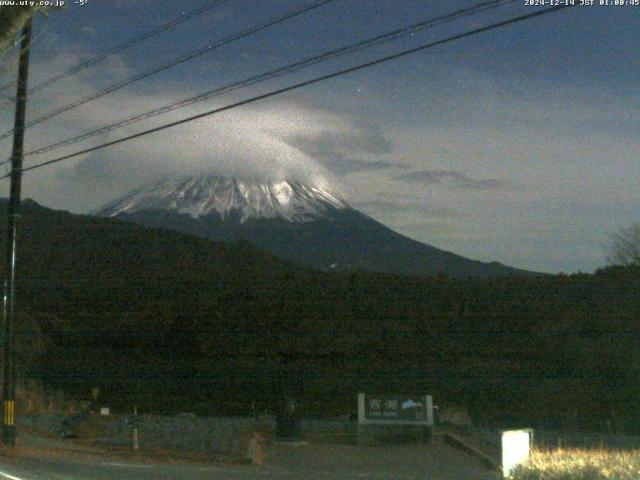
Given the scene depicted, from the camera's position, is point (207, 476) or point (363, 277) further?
point (363, 277)

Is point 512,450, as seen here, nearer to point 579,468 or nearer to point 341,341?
point 579,468

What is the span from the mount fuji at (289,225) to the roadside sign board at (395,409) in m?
54.0

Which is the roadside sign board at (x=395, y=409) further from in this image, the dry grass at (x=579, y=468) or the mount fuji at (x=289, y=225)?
the mount fuji at (x=289, y=225)

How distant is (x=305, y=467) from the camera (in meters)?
17.9

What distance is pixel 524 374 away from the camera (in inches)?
1416

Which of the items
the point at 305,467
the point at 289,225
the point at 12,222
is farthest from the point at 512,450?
the point at 289,225

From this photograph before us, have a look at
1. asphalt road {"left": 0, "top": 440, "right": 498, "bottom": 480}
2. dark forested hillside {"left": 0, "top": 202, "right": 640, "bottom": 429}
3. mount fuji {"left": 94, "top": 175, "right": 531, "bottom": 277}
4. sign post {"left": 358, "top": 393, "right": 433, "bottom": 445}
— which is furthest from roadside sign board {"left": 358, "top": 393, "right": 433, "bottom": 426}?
mount fuji {"left": 94, "top": 175, "right": 531, "bottom": 277}

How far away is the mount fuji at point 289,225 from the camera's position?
292 feet

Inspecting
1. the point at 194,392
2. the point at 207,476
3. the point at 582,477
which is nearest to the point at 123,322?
the point at 194,392

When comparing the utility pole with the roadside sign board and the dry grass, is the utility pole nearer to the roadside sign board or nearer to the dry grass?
the roadside sign board

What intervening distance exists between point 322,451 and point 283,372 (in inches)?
717

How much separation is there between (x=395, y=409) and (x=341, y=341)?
54.0 feet

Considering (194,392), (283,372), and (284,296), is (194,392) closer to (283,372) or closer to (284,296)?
(283,372)

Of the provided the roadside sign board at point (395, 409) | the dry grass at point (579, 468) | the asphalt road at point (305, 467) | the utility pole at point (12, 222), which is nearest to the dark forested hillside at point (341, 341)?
the roadside sign board at point (395, 409)
